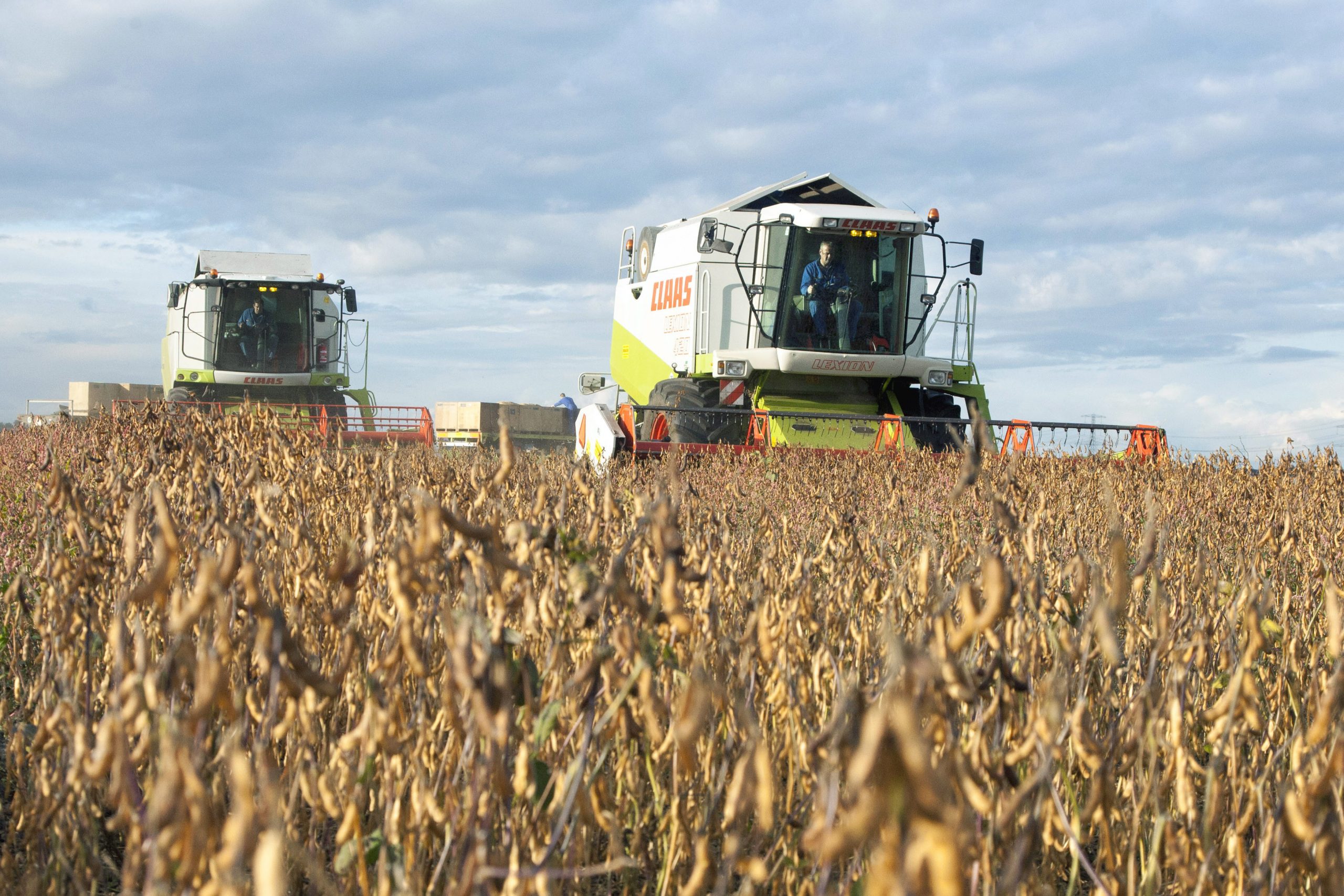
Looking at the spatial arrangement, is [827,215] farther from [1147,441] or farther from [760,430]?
[1147,441]

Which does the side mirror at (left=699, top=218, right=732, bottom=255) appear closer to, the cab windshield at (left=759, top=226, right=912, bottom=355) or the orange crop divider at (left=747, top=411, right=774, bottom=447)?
the cab windshield at (left=759, top=226, right=912, bottom=355)

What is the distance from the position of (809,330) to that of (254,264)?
1056 cm

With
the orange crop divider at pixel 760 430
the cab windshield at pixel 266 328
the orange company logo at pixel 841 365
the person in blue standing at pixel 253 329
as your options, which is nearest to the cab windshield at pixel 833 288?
the orange company logo at pixel 841 365

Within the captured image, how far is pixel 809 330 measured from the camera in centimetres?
1096

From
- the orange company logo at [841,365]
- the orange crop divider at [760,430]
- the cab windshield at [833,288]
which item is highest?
the cab windshield at [833,288]

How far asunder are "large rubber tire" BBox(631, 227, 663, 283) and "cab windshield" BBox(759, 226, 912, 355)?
8.60 feet

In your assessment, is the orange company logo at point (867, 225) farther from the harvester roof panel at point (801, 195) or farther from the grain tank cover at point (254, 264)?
the grain tank cover at point (254, 264)

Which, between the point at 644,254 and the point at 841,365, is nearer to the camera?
the point at 841,365

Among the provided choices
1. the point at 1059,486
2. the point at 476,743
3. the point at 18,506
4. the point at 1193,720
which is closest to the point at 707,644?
the point at 476,743

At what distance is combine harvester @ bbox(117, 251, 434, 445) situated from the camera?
17109 mm

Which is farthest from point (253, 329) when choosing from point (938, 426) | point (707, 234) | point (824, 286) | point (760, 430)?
point (938, 426)

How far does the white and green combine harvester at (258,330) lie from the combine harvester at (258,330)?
0.01 m

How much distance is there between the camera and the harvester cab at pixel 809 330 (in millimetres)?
10508

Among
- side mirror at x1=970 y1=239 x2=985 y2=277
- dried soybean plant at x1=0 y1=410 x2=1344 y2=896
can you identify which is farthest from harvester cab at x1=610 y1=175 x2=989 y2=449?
dried soybean plant at x1=0 y1=410 x2=1344 y2=896
